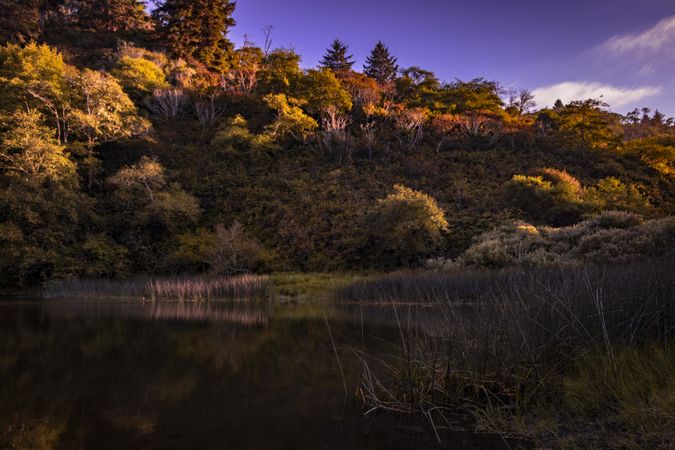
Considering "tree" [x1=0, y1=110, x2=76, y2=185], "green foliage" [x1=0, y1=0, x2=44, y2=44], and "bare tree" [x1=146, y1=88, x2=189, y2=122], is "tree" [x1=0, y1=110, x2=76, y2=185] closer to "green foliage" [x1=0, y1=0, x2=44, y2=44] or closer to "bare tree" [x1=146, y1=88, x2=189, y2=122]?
"bare tree" [x1=146, y1=88, x2=189, y2=122]

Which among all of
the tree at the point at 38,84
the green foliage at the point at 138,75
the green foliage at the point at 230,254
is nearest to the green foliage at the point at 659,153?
the green foliage at the point at 230,254

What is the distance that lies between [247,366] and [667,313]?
4856 mm

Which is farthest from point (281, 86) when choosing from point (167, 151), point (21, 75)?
point (21, 75)

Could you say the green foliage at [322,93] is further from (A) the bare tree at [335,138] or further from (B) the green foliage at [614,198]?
(B) the green foliage at [614,198]

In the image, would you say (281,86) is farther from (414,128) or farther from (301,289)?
(301,289)

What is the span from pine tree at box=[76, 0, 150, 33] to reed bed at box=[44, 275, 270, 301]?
2969 centimetres

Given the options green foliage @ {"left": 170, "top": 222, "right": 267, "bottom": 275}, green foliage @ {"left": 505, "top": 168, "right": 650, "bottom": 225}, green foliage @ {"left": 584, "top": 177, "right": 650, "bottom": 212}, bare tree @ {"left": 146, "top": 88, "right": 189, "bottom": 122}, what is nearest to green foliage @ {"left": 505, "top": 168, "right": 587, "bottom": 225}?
green foliage @ {"left": 505, "top": 168, "right": 650, "bottom": 225}

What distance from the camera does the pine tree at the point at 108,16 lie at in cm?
4219

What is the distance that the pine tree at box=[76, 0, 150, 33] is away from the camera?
42.2 meters

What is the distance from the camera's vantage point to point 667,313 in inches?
201

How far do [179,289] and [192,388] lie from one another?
42.8 feet

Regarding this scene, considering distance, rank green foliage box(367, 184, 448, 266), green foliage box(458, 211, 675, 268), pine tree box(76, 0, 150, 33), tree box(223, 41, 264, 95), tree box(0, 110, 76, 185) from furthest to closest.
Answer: pine tree box(76, 0, 150, 33), tree box(223, 41, 264, 95), tree box(0, 110, 76, 185), green foliage box(367, 184, 448, 266), green foliage box(458, 211, 675, 268)

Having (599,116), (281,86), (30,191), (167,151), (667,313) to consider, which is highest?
(281,86)

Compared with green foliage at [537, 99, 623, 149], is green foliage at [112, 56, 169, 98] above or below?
above
